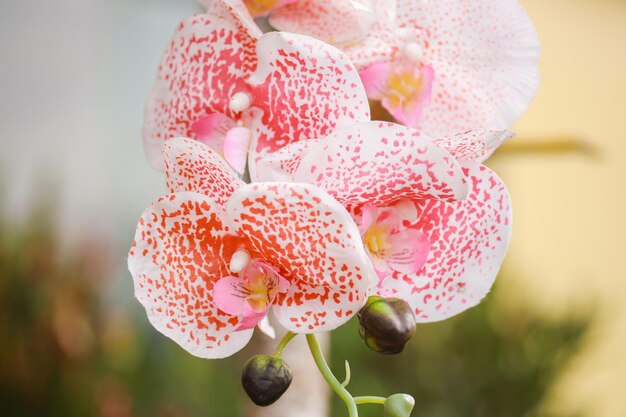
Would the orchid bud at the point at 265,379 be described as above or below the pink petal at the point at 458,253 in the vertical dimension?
below

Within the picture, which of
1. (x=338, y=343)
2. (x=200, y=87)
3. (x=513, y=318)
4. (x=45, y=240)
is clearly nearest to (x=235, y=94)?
(x=200, y=87)

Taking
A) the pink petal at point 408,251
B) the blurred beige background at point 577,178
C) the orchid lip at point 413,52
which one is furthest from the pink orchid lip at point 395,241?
the blurred beige background at point 577,178

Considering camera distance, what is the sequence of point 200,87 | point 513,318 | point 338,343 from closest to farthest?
point 200,87 → point 338,343 → point 513,318

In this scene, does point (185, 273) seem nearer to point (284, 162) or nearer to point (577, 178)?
point (284, 162)

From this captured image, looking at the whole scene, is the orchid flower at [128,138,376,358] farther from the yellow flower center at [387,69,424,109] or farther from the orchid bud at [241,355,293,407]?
the yellow flower center at [387,69,424,109]

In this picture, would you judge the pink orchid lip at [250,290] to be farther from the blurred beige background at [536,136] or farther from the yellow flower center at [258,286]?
the blurred beige background at [536,136]

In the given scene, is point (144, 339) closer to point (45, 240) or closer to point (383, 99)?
A: point (45, 240)

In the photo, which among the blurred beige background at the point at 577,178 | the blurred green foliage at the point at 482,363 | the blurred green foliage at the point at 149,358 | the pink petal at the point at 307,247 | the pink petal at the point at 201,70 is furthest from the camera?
the blurred beige background at the point at 577,178
